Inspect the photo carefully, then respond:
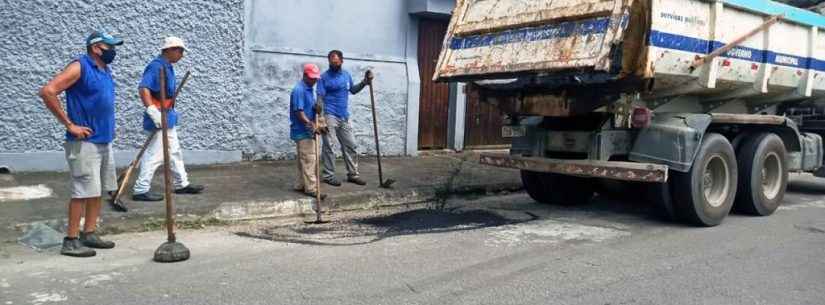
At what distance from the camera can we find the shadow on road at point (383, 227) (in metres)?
6.09

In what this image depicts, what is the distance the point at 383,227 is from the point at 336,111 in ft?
6.86

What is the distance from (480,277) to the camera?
16.0ft

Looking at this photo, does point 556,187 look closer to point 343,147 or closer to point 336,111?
point 343,147

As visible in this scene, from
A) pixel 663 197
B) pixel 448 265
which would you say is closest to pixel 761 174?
pixel 663 197

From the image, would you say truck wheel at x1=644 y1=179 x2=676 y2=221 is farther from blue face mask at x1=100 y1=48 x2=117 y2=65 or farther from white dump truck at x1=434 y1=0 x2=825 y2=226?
blue face mask at x1=100 y1=48 x2=117 y2=65

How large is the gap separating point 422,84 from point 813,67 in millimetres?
5442

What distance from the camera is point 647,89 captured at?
21.5ft

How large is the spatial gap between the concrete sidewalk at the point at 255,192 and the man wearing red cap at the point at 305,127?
23 centimetres

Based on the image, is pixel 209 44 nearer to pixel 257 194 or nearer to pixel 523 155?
pixel 257 194

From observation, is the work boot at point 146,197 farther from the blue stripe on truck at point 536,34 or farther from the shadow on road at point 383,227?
the blue stripe on truck at point 536,34

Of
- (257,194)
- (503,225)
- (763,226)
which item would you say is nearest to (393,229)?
(503,225)

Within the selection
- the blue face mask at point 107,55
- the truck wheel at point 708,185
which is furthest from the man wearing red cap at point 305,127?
the truck wheel at point 708,185

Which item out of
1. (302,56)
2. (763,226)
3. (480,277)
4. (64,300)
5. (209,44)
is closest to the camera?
(64,300)

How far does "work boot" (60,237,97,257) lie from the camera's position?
518 centimetres
